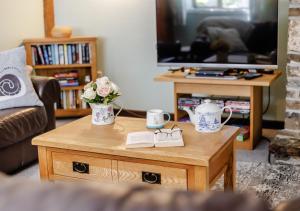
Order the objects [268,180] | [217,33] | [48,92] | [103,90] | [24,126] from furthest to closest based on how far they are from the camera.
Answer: [217,33], [48,92], [24,126], [268,180], [103,90]

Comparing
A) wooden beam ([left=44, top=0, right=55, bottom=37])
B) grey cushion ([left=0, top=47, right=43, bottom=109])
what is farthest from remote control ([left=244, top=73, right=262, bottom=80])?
wooden beam ([left=44, top=0, right=55, bottom=37])

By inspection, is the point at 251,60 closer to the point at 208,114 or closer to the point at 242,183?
the point at 242,183

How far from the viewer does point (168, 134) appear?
2678 millimetres

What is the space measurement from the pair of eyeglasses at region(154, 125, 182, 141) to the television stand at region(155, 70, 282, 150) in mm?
1302

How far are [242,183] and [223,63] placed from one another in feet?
4.04

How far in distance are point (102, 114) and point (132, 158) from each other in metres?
0.54

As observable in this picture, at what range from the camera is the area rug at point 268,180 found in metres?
3.10

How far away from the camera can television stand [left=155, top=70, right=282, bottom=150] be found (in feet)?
12.8

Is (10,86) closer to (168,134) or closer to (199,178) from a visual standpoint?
(168,134)

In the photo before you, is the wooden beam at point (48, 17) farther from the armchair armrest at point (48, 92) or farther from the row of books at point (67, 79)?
the armchair armrest at point (48, 92)

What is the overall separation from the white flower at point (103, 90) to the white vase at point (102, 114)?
0.23ft

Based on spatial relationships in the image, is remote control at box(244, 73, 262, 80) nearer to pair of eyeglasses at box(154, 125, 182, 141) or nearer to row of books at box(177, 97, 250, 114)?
row of books at box(177, 97, 250, 114)

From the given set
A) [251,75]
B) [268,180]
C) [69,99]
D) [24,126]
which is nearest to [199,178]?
[268,180]

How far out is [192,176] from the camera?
7.87ft
